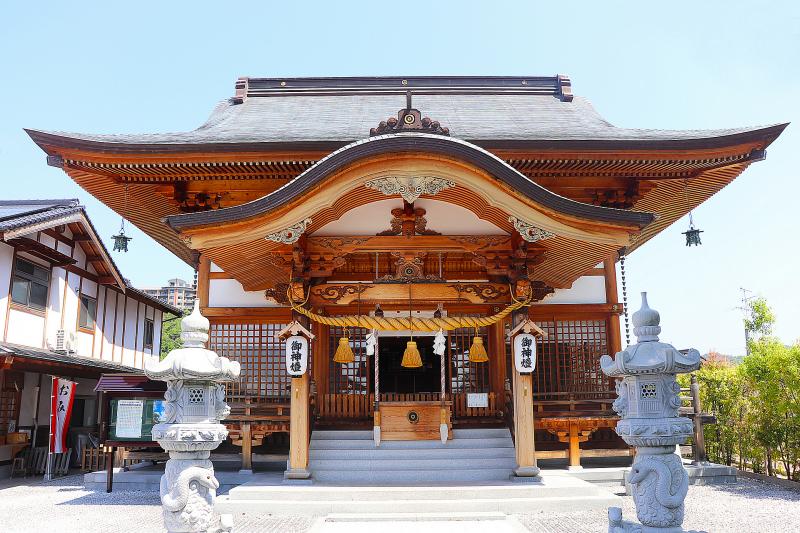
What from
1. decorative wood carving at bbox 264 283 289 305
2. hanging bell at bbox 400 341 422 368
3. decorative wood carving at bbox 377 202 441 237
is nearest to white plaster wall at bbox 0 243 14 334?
decorative wood carving at bbox 264 283 289 305

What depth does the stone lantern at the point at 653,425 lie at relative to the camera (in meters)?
4.98

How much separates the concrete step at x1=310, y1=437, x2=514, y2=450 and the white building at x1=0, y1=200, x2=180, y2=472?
25.9 ft

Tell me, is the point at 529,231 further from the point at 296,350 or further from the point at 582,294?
the point at 296,350

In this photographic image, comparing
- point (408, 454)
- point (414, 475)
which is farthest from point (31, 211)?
point (414, 475)

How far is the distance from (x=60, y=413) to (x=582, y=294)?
12874 mm

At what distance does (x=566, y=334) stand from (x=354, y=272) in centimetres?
471

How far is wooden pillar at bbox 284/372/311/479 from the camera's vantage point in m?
9.61

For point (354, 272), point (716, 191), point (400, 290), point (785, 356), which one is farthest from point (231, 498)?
point (716, 191)

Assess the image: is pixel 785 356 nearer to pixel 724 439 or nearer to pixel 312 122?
pixel 724 439

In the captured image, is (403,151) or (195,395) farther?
(403,151)

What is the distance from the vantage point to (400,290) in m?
10.3

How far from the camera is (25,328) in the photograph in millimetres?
16094

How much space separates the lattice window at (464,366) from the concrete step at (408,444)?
1742 mm

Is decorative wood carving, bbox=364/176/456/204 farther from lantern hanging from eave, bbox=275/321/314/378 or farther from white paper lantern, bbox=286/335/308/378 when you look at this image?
white paper lantern, bbox=286/335/308/378
